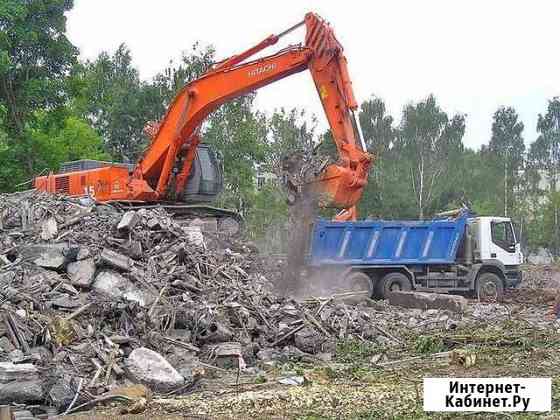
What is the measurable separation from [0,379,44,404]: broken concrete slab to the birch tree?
40.5 metres

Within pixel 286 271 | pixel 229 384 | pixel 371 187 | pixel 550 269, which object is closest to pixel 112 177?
pixel 286 271

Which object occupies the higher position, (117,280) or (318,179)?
(318,179)

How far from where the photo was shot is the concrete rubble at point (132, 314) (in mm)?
7879

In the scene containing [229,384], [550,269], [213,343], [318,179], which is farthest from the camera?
[550,269]

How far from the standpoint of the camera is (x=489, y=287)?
1830 centimetres

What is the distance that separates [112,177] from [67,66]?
29.5 ft

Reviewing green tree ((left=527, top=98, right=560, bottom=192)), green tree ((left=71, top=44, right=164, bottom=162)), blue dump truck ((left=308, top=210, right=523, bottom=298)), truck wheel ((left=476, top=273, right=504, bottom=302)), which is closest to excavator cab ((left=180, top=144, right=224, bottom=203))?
blue dump truck ((left=308, top=210, right=523, bottom=298))

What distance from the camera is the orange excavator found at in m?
14.3

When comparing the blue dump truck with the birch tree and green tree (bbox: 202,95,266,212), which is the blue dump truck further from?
the birch tree

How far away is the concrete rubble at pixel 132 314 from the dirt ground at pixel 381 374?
0.26 m

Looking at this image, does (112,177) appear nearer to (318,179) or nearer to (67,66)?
(318,179)

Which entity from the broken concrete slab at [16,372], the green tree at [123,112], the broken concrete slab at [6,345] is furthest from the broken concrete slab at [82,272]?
the green tree at [123,112]

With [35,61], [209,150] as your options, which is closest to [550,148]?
[35,61]

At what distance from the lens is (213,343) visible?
959cm
